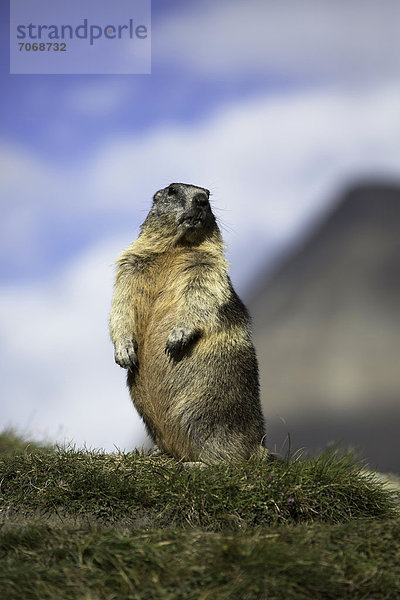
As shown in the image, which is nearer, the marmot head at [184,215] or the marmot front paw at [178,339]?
the marmot front paw at [178,339]

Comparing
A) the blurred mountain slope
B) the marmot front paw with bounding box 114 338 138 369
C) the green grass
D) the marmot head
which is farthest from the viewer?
the blurred mountain slope

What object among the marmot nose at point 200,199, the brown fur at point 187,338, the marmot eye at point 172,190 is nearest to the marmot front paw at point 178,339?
the brown fur at point 187,338

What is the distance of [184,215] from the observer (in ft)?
26.6

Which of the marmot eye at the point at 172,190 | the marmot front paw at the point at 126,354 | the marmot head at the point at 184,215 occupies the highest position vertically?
the marmot eye at the point at 172,190

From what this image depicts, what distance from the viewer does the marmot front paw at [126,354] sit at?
25.3 ft

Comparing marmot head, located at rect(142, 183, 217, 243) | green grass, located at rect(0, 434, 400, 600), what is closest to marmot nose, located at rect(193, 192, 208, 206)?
marmot head, located at rect(142, 183, 217, 243)

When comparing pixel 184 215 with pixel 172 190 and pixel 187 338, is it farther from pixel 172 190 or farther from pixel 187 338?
pixel 187 338

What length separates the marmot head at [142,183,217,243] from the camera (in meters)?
8.12

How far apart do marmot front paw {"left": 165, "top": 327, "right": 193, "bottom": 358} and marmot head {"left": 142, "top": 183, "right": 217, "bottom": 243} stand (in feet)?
4.17

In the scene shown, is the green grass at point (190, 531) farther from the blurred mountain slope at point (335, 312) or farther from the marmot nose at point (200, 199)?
the blurred mountain slope at point (335, 312)

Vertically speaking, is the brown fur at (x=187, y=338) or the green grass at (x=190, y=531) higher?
the brown fur at (x=187, y=338)

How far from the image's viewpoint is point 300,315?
106 ft

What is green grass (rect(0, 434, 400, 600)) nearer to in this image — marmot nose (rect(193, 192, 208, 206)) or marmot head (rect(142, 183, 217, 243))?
marmot head (rect(142, 183, 217, 243))

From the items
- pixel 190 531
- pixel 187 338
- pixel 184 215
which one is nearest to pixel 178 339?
pixel 187 338
